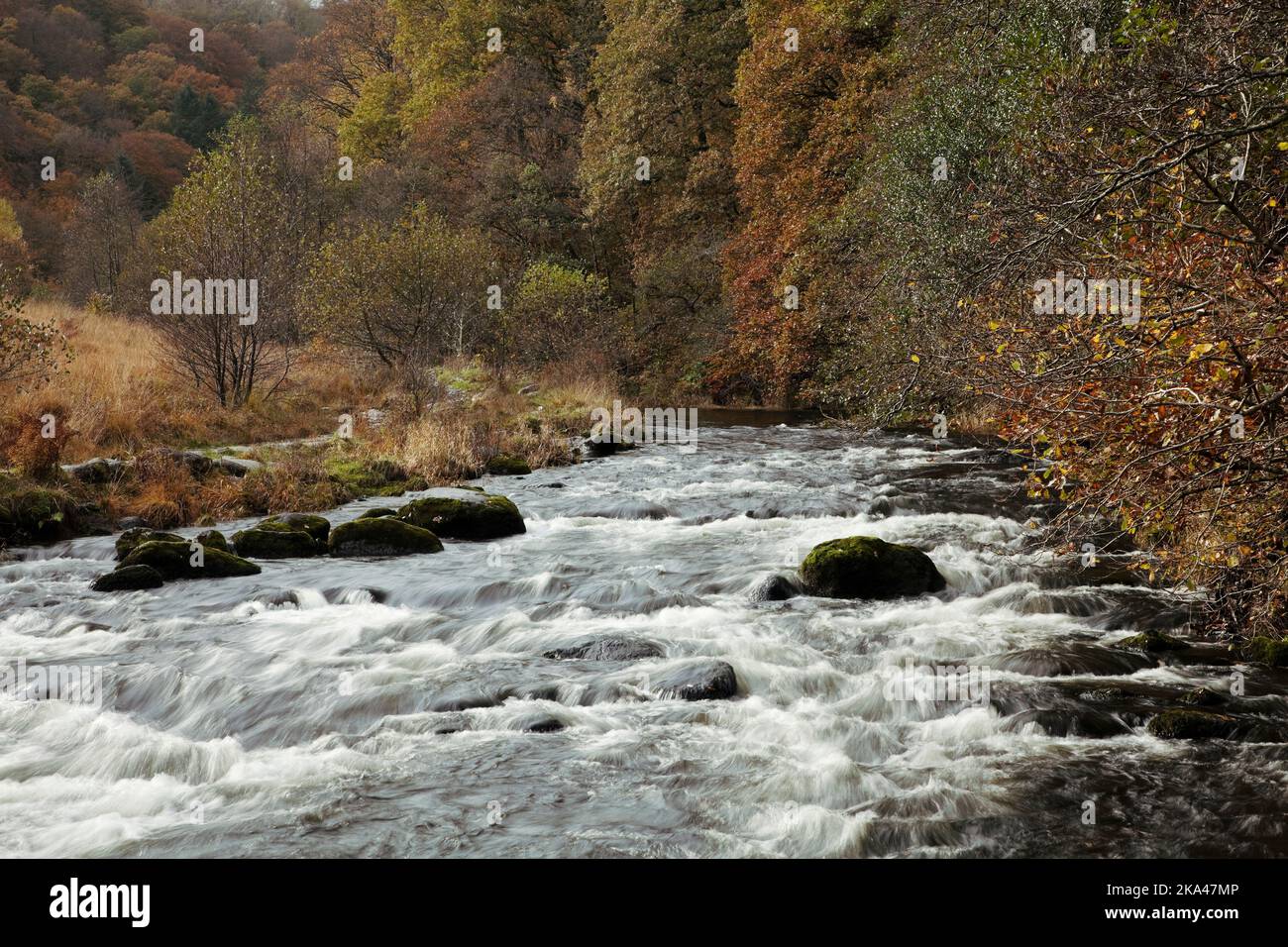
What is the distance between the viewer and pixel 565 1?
4631 cm

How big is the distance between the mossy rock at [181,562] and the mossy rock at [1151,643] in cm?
1046

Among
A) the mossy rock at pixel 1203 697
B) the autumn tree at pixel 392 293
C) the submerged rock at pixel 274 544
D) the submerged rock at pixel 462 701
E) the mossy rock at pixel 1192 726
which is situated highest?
the autumn tree at pixel 392 293

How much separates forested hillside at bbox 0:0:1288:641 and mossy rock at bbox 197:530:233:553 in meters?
6.22

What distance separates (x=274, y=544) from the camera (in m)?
14.6

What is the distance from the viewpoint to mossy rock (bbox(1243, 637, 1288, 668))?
930cm

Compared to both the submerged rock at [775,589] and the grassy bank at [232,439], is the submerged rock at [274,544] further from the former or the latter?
the submerged rock at [775,589]

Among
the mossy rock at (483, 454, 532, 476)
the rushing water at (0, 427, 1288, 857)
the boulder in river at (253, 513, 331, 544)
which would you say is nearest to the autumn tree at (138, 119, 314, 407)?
the mossy rock at (483, 454, 532, 476)

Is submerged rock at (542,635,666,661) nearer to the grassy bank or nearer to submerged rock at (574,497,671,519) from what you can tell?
submerged rock at (574,497,671,519)

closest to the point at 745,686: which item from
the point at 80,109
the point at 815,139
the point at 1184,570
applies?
the point at 1184,570

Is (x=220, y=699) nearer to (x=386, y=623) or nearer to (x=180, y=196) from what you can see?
(x=386, y=623)

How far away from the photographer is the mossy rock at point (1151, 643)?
392 inches

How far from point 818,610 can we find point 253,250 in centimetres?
1690

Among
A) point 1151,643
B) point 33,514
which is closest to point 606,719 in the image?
point 1151,643

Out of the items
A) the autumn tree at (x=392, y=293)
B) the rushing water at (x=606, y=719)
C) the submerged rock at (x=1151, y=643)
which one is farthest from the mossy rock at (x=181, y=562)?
the autumn tree at (x=392, y=293)
